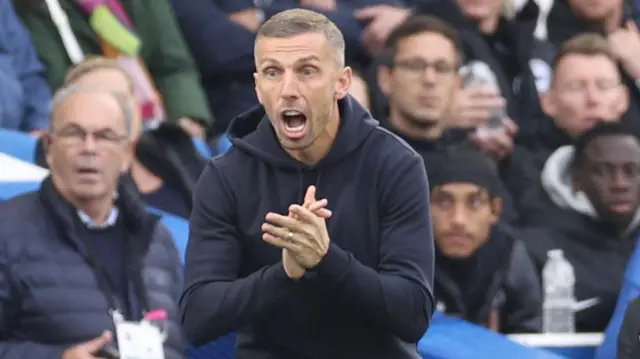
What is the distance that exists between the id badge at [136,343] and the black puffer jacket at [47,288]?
6.1 inches

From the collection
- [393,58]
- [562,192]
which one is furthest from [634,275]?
[393,58]

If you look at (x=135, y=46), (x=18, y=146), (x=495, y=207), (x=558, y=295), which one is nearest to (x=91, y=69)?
(x=18, y=146)

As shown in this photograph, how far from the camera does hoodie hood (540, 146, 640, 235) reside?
5293 mm

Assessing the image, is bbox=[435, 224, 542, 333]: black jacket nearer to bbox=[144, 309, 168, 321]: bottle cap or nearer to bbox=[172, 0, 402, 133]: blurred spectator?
bbox=[144, 309, 168, 321]: bottle cap

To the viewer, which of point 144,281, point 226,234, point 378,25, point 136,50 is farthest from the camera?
point 378,25

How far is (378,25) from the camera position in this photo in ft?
20.4

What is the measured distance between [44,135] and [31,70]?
1139 millimetres

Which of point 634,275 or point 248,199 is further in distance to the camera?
point 634,275

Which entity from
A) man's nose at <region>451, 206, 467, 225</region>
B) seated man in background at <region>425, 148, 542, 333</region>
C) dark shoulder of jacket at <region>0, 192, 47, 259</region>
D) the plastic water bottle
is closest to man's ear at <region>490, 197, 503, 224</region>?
seated man in background at <region>425, 148, 542, 333</region>

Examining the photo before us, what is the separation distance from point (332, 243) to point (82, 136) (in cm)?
174

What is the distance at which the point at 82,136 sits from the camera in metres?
4.19

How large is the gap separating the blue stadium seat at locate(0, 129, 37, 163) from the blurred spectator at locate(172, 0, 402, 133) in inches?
47.3

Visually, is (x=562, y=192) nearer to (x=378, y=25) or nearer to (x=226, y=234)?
(x=378, y=25)

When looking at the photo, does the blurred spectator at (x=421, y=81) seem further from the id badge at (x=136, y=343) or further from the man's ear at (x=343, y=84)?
the man's ear at (x=343, y=84)
